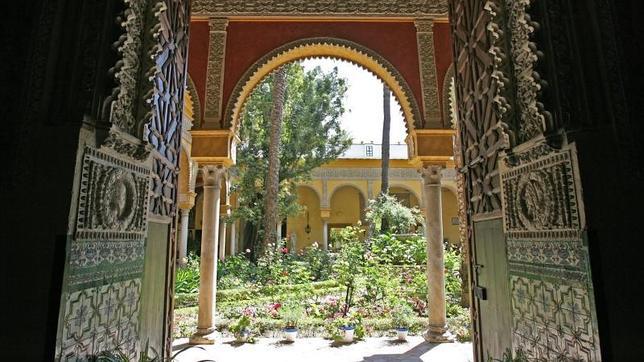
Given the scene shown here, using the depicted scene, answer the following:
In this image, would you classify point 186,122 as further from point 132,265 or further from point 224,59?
point 132,265

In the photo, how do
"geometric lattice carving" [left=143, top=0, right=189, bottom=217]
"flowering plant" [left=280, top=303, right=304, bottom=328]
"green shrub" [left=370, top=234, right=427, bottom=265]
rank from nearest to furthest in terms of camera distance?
"geometric lattice carving" [left=143, top=0, right=189, bottom=217] < "flowering plant" [left=280, top=303, right=304, bottom=328] < "green shrub" [left=370, top=234, right=427, bottom=265]

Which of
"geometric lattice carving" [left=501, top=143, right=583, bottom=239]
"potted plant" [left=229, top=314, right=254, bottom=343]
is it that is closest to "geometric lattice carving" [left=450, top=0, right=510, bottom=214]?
"geometric lattice carving" [left=501, top=143, right=583, bottom=239]

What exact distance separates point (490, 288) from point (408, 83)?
4.35 m

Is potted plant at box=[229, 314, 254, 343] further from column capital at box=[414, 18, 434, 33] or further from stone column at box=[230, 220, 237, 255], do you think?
stone column at box=[230, 220, 237, 255]

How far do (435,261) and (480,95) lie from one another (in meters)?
3.99

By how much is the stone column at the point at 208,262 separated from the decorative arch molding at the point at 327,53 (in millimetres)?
1005

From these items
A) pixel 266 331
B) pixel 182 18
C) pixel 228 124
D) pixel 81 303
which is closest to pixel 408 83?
pixel 228 124

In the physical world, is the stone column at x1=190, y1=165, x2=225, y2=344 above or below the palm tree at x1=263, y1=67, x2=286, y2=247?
below

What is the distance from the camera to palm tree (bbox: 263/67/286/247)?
11344mm

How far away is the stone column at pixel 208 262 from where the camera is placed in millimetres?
6324

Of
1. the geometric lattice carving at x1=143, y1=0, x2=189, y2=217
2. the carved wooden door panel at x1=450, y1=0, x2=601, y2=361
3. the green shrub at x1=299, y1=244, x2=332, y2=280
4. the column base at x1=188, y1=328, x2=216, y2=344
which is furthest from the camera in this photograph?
the green shrub at x1=299, y1=244, x2=332, y2=280

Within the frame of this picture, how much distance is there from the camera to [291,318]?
6938 millimetres

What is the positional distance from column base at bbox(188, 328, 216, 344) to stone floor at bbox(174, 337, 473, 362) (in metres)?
0.13

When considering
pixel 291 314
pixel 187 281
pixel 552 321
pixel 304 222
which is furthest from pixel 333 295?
pixel 304 222
